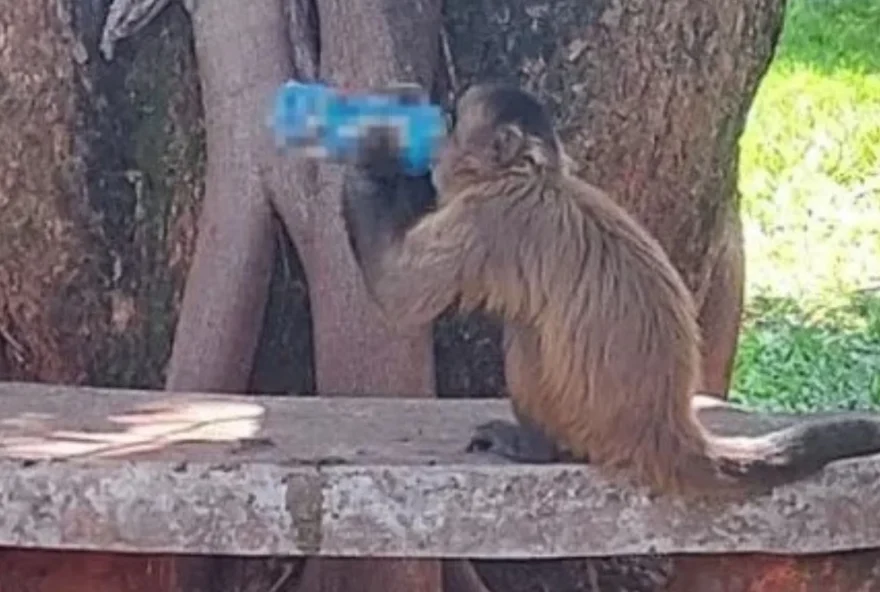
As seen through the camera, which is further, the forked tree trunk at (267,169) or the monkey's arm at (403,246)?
the forked tree trunk at (267,169)

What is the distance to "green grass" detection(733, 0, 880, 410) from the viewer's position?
20.0ft

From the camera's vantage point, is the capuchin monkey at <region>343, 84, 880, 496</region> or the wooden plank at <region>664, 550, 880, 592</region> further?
the wooden plank at <region>664, 550, 880, 592</region>

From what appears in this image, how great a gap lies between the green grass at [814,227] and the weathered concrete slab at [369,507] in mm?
2424

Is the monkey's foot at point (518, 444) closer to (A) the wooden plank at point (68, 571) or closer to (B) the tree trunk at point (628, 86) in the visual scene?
(A) the wooden plank at point (68, 571)

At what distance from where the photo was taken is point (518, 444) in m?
3.22

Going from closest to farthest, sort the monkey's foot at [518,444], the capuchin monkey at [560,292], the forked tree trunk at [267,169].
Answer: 1. the capuchin monkey at [560,292]
2. the monkey's foot at [518,444]
3. the forked tree trunk at [267,169]

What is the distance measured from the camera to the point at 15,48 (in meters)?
3.82

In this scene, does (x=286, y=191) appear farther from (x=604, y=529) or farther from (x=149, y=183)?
(x=604, y=529)

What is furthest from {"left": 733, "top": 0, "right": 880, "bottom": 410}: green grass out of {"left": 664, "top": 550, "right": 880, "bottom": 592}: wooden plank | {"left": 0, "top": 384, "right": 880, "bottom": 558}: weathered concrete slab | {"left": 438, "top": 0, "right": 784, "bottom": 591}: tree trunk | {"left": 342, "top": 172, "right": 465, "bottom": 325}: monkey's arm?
{"left": 342, "top": 172, "right": 465, "bottom": 325}: monkey's arm

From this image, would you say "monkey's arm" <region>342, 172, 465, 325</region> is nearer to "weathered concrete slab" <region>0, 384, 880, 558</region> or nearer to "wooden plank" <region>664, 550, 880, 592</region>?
"weathered concrete slab" <region>0, 384, 880, 558</region>

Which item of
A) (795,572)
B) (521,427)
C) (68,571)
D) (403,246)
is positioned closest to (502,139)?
(403,246)

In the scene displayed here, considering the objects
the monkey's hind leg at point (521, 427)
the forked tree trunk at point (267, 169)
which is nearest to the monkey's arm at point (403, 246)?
the monkey's hind leg at point (521, 427)

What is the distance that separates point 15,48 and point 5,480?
94 cm

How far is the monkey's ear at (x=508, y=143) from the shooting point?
3.09 metres
